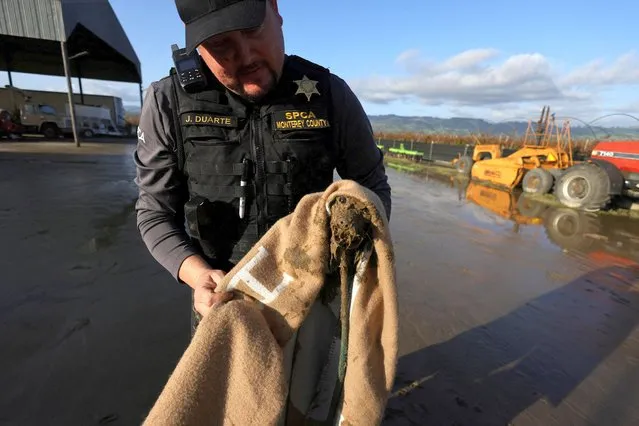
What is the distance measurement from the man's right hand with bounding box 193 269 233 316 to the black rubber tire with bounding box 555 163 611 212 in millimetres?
9942

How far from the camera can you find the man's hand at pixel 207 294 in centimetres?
99

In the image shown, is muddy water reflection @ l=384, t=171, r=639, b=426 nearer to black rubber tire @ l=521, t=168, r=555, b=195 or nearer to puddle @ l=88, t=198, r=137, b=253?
black rubber tire @ l=521, t=168, r=555, b=195

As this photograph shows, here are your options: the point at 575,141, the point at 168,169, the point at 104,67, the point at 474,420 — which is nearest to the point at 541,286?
the point at 474,420

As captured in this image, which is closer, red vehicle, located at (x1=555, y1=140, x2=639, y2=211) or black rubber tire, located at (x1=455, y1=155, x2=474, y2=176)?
red vehicle, located at (x1=555, y1=140, x2=639, y2=211)

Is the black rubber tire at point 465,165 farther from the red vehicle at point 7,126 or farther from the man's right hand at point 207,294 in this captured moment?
the red vehicle at point 7,126

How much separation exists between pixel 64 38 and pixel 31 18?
135cm

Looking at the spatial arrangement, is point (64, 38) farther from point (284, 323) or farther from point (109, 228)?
point (284, 323)

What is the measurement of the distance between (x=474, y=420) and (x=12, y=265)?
5.15 metres

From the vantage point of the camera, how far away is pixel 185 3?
1.17 m

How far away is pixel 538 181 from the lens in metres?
10.3

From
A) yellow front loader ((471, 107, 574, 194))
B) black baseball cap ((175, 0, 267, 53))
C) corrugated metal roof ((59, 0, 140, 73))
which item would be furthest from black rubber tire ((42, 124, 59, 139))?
black baseball cap ((175, 0, 267, 53))

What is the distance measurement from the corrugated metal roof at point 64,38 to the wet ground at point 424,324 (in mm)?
13275

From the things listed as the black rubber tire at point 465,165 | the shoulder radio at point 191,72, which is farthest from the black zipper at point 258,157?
the black rubber tire at point 465,165

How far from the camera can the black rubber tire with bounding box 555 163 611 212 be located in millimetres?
8141
